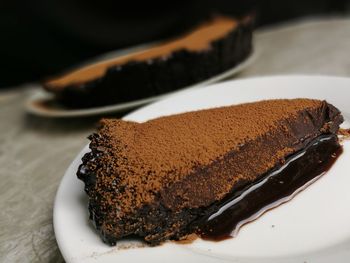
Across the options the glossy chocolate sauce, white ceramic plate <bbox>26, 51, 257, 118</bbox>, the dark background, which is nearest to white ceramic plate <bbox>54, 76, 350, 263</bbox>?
the glossy chocolate sauce

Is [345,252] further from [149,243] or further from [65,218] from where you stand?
[65,218]

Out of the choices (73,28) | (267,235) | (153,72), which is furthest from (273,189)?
(73,28)

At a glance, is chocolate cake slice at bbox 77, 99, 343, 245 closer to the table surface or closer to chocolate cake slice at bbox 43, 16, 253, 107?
Result: the table surface

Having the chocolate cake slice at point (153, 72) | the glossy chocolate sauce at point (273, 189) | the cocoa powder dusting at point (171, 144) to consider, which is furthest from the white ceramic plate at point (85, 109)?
the glossy chocolate sauce at point (273, 189)

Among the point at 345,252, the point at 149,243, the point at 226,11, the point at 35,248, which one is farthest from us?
the point at 226,11

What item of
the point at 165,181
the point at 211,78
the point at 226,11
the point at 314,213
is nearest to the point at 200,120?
the point at 165,181

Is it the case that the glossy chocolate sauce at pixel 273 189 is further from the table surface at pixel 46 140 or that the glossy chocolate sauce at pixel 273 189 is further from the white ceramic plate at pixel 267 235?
the table surface at pixel 46 140
